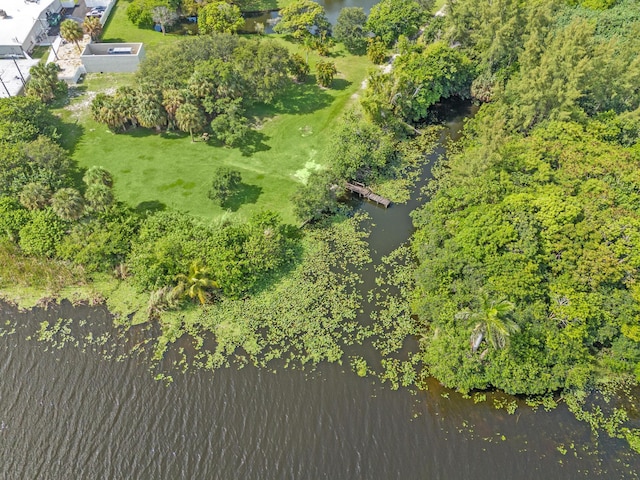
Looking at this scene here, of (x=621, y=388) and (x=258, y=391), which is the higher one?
(x=258, y=391)

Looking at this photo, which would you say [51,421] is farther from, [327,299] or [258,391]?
[327,299]

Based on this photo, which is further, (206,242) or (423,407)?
(206,242)

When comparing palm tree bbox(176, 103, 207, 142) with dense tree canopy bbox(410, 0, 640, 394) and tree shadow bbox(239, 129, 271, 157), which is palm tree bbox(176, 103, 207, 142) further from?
dense tree canopy bbox(410, 0, 640, 394)

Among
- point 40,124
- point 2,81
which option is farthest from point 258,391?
point 2,81

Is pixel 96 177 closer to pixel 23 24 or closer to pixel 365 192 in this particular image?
pixel 365 192

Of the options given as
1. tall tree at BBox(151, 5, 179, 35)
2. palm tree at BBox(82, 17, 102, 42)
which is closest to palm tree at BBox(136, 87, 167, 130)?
palm tree at BBox(82, 17, 102, 42)

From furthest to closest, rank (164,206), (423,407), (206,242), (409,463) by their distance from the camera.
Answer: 1. (164,206)
2. (206,242)
3. (423,407)
4. (409,463)

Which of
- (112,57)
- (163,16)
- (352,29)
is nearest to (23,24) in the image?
(112,57)
